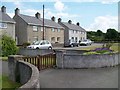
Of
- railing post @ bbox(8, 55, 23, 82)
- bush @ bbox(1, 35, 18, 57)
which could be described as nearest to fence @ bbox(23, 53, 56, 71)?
railing post @ bbox(8, 55, 23, 82)

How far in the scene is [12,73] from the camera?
11.2 metres

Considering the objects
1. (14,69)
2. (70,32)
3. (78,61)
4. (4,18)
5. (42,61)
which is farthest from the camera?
(70,32)

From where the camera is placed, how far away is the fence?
1313cm

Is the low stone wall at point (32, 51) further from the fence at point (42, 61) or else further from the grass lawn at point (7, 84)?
the grass lawn at point (7, 84)

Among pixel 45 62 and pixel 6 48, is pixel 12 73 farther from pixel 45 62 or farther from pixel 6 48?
pixel 6 48

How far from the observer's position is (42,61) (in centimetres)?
1401

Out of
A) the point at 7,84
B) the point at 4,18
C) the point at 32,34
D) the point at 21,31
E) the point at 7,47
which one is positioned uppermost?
the point at 4,18

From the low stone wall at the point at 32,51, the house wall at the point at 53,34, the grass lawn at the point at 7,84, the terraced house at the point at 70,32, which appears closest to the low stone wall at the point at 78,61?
the grass lawn at the point at 7,84

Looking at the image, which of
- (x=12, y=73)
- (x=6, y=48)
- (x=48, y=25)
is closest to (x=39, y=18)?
(x=48, y=25)

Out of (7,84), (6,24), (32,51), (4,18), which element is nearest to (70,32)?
A: (4,18)

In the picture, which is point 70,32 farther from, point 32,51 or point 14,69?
point 14,69

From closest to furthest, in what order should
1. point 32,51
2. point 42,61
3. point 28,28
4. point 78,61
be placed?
point 42,61
point 78,61
point 32,51
point 28,28

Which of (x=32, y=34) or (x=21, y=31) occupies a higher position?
(x=21, y=31)

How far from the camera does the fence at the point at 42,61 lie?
43.1ft
